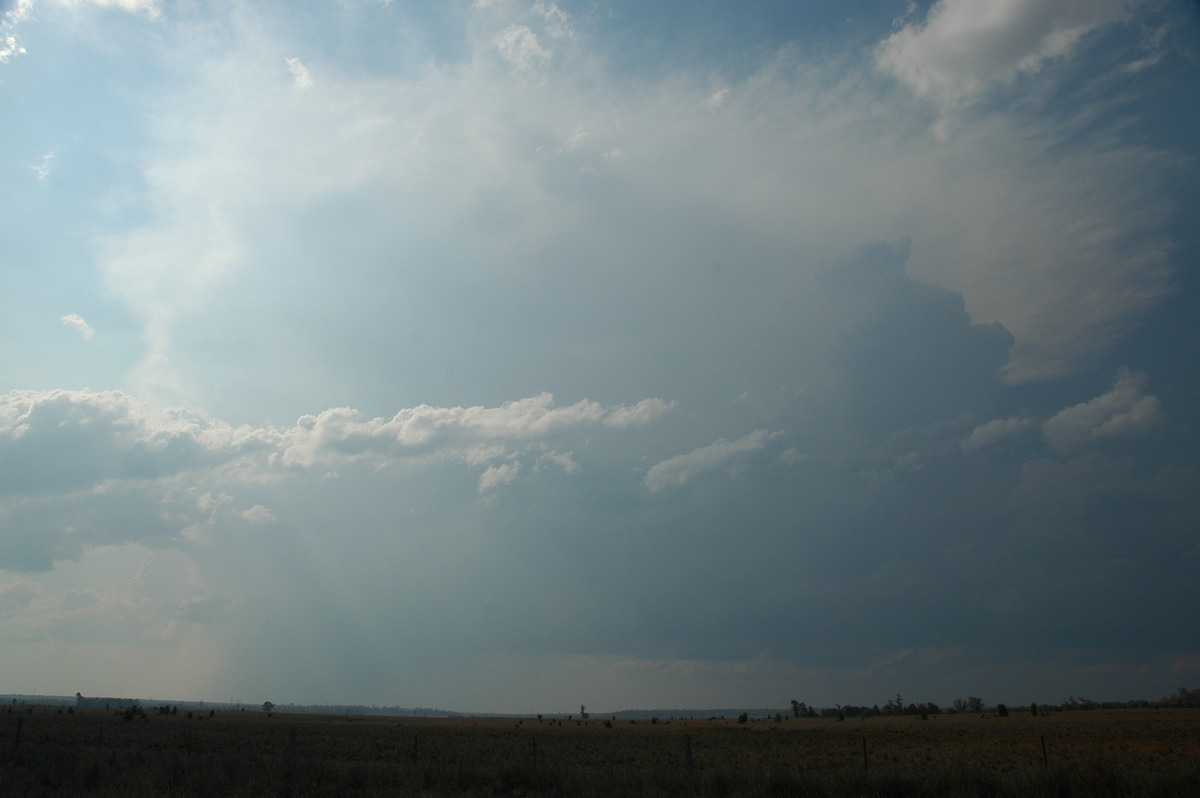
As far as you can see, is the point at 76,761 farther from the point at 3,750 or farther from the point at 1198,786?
the point at 1198,786

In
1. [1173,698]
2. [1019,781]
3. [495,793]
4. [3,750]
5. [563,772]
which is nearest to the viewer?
[1019,781]

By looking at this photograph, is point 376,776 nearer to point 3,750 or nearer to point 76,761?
point 76,761

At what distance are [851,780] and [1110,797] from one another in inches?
246

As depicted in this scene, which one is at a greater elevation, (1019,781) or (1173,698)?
(1019,781)

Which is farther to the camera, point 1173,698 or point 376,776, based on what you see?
point 1173,698

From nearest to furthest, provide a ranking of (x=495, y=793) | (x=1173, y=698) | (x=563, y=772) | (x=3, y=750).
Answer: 1. (x=495, y=793)
2. (x=563, y=772)
3. (x=3, y=750)
4. (x=1173, y=698)

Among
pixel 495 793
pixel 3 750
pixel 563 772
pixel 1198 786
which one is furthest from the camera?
pixel 3 750

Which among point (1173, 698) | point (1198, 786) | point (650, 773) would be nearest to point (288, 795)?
point (650, 773)

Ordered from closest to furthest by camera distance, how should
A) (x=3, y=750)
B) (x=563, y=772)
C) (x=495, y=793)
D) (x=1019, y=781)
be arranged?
(x=1019, y=781), (x=495, y=793), (x=563, y=772), (x=3, y=750)

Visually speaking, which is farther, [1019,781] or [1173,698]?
[1173,698]

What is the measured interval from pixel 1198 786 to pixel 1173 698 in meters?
229

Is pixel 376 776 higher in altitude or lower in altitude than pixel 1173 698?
higher

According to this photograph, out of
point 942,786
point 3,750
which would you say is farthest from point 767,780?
point 3,750

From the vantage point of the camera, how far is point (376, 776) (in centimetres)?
2139
